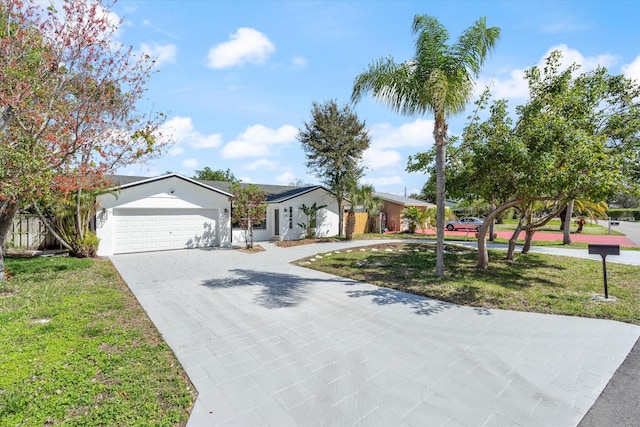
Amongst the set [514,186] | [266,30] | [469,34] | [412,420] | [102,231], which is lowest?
[412,420]

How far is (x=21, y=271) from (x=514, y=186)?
45.4 feet

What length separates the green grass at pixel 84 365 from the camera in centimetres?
285

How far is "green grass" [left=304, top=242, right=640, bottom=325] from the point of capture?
19.9 feet

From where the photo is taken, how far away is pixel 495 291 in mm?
7047

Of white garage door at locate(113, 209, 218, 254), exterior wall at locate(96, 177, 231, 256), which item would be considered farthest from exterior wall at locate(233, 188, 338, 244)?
white garage door at locate(113, 209, 218, 254)

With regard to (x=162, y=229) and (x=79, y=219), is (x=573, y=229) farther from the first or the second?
(x=79, y=219)

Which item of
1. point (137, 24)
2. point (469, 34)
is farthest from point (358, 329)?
point (137, 24)

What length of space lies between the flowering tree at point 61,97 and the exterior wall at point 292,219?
8767 millimetres

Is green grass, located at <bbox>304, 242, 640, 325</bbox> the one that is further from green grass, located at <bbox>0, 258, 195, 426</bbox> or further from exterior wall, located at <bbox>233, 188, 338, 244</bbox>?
exterior wall, located at <bbox>233, 188, 338, 244</bbox>

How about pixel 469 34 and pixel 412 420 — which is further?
pixel 469 34

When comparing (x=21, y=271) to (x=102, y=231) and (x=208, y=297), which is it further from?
(x=208, y=297)

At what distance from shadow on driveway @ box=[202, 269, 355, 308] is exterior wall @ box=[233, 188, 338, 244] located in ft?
26.8

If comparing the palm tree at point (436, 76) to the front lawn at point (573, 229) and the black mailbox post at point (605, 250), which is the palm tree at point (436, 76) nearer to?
the black mailbox post at point (605, 250)

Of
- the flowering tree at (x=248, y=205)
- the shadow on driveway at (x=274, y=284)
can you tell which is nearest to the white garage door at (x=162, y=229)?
the flowering tree at (x=248, y=205)
